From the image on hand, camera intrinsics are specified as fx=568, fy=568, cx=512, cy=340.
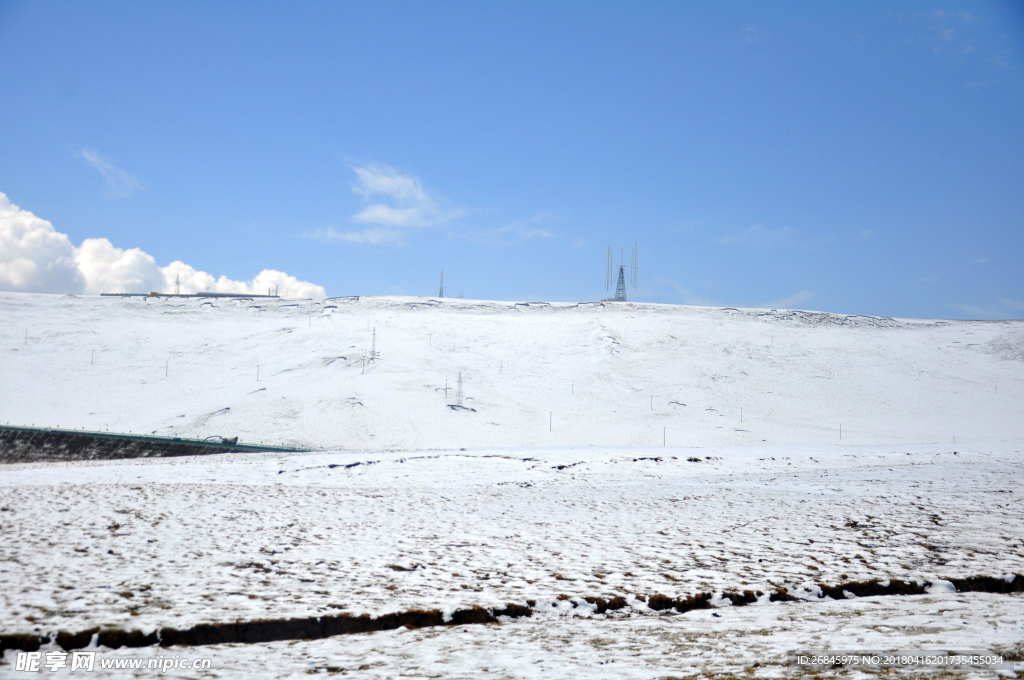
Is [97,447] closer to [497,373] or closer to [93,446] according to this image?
[93,446]

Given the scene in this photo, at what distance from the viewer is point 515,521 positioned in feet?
37.0

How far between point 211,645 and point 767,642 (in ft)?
17.4

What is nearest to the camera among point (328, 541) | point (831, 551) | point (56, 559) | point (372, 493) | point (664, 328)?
point (56, 559)

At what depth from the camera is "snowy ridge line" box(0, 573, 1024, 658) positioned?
536 centimetres

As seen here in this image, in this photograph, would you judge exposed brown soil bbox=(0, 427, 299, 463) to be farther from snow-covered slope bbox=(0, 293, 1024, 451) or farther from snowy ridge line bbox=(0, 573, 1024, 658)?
snowy ridge line bbox=(0, 573, 1024, 658)

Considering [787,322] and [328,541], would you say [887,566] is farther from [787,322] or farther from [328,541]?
[787,322]

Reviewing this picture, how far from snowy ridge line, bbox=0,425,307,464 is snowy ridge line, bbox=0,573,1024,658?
23956mm

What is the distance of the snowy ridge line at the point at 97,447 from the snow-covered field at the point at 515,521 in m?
5.38

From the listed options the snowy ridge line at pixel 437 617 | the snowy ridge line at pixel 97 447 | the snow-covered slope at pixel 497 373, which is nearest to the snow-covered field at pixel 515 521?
the snowy ridge line at pixel 437 617

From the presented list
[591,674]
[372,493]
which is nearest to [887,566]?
[591,674]

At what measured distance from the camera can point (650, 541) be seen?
9.49 m

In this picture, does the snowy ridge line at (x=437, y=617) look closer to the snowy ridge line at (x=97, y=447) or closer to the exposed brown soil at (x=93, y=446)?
the snowy ridge line at (x=97, y=447)

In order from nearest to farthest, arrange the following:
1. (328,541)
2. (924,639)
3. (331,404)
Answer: (924,639)
(328,541)
(331,404)

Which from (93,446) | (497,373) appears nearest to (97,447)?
(93,446)
